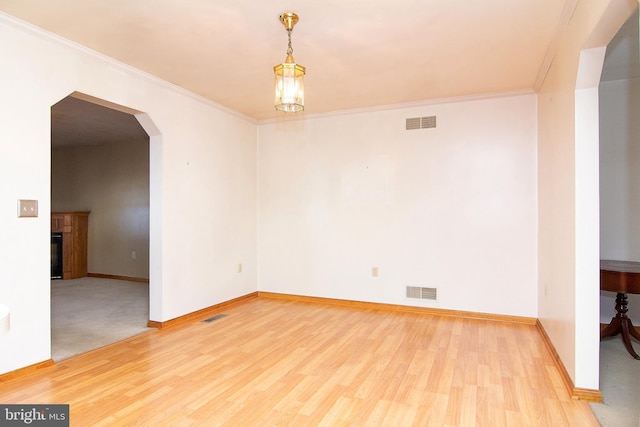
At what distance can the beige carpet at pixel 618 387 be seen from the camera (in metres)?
2.07

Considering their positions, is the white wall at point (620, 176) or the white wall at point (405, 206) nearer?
the white wall at point (620, 176)

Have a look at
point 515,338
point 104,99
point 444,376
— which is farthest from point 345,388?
point 104,99

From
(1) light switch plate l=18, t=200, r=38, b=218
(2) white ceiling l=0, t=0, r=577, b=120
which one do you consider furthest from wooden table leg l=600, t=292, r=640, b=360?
(1) light switch plate l=18, t=200, r=38, b=218

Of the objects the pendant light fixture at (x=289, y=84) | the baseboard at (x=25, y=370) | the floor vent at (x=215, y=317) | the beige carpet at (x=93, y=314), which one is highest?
the pendant light fixture at (x=289, y=84)

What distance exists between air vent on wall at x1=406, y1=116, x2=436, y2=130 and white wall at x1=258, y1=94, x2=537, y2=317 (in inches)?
2.3

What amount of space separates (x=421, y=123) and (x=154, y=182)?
3.09 meters

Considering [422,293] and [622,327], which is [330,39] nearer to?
[422,293]

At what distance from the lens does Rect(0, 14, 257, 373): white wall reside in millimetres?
2539

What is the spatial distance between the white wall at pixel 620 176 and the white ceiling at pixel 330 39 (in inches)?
34.1

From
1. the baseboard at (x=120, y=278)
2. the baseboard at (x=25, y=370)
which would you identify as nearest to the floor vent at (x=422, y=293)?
the baseboard at (x=25, y=370)

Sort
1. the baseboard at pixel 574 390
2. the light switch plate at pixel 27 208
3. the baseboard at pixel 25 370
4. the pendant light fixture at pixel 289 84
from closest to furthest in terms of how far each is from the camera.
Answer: the pendant light fixture at pixel 289 84
the baseboard at pixel 574 390
the baseboard at pixel 25 370
the light switch plate at pixel 27 208

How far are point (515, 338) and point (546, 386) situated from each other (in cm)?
103

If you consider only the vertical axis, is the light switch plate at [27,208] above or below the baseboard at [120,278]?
above

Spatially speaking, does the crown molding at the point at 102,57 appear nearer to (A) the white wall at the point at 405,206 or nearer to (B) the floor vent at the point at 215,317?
(A) the white wall at the point at 405,206
